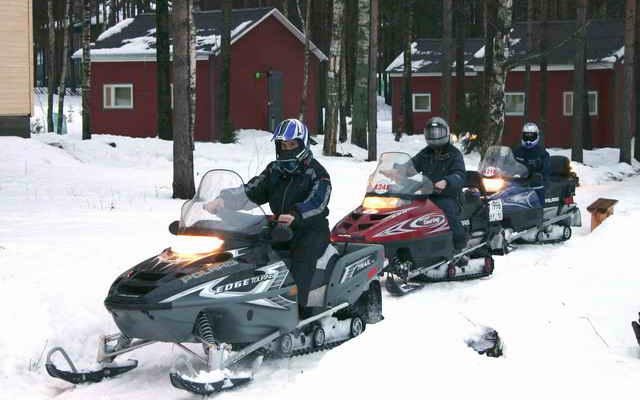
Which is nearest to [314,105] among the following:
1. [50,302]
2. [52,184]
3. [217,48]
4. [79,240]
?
[217,48]

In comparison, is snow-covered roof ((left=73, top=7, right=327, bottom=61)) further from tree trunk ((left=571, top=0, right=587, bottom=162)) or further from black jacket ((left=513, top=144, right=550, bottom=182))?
black jacket ((left=513, top=144, right=550, bottom=182))

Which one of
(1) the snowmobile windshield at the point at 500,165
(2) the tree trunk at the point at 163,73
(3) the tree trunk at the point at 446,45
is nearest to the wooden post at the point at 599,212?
(1) the snowmobile windshield at the point at 500,165

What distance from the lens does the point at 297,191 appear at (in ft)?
28.2

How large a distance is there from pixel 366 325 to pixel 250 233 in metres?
2.15

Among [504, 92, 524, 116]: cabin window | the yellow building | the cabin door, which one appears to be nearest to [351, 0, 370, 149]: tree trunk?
the cabin door

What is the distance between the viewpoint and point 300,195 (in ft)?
28.2

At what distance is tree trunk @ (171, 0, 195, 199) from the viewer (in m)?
17.4

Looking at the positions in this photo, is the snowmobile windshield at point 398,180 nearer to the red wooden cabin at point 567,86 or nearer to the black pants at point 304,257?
the black pants at point 304,257

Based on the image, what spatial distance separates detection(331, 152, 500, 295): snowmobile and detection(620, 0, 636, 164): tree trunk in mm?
22970

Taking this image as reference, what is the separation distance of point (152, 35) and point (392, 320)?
111ft

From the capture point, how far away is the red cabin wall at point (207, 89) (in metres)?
39.8

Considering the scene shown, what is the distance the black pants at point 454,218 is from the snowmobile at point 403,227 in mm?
84

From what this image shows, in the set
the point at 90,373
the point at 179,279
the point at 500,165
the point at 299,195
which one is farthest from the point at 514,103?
the point at 179,279

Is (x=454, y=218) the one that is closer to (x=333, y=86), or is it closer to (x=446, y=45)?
(x=333, y=86)
